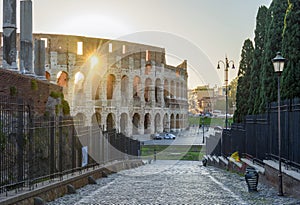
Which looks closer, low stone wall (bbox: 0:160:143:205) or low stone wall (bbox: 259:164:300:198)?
low stone wall (bbox: 0:160:143:205)

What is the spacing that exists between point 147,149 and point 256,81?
23.3 m

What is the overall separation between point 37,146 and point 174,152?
1169 inches

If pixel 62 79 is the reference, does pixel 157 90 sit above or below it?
below

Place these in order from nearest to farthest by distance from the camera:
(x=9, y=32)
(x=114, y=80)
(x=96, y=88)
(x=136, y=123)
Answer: (x=9, y=32), (x=96, y=88), (x=114, y=80), (x=136, y=123)

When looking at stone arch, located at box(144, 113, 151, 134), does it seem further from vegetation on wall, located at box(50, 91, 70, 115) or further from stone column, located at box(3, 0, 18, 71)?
stone column, located at box(3, 0, 18, 71)

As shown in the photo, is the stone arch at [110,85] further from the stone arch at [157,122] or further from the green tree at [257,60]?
the green tree at [257,60]

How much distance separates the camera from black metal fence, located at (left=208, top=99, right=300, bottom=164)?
9555mm

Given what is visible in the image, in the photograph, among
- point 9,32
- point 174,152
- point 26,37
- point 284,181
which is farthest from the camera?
point 174,152

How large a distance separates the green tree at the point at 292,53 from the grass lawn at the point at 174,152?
897 inches

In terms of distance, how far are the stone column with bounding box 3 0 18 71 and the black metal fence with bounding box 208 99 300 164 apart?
24.8ft

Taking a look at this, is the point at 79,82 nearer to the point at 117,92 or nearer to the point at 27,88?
the point at 117,92

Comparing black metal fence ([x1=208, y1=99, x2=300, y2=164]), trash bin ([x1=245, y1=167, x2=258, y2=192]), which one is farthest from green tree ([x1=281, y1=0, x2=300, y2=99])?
trash bin ([x1=245, y1=167, x2=258, y2=192])

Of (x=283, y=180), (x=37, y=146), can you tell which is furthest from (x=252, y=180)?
(x=37, y=146)

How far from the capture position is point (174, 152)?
38.5 meters
